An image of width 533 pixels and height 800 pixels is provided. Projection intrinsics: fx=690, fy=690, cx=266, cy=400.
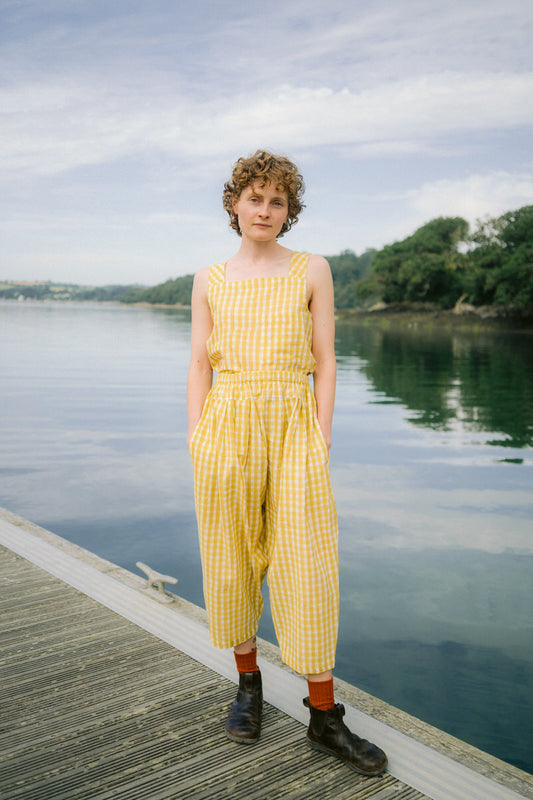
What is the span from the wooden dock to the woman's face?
174 cm

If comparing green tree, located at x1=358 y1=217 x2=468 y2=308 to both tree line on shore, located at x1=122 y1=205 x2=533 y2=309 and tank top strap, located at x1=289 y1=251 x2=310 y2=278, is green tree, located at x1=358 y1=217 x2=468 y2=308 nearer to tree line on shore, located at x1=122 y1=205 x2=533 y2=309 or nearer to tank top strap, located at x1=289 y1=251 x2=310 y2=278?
tree line on shore, located at x1=122 y1=205 x2=533 y2=309

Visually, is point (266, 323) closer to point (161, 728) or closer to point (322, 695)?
point (322, 695)

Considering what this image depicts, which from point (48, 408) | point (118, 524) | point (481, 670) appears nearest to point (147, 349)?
point (48, 408)

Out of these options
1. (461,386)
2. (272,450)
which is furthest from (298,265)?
(461,386)

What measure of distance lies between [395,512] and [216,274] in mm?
5158

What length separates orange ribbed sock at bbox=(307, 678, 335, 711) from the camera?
91.0 inches

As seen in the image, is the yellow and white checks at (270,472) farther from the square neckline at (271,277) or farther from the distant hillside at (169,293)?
the distant hillside at (169,293)

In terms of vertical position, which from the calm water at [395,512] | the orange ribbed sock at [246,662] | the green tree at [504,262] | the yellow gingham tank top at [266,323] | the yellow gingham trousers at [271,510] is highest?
the green tree at [504,262]

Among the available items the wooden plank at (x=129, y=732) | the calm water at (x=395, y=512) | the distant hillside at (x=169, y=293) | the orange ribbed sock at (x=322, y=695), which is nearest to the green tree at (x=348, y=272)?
the distant hillside at (x=169, y=293)

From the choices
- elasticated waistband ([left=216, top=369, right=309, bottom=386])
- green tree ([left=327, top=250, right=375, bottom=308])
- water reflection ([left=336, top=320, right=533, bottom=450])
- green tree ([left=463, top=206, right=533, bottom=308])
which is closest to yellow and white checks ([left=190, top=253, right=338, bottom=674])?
elasticated waistband ([left=216, top=369, right=309, bottom=386])

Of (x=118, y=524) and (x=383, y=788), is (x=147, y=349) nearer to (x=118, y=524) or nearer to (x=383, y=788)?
(x=118, y=524)

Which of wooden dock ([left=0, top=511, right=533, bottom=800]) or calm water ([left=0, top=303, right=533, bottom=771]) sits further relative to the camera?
calm water ([left=0, top=303, right=533, bottom=771])

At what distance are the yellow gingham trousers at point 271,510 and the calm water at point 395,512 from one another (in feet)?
5.98

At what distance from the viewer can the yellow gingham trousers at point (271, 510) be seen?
7.41 feet
